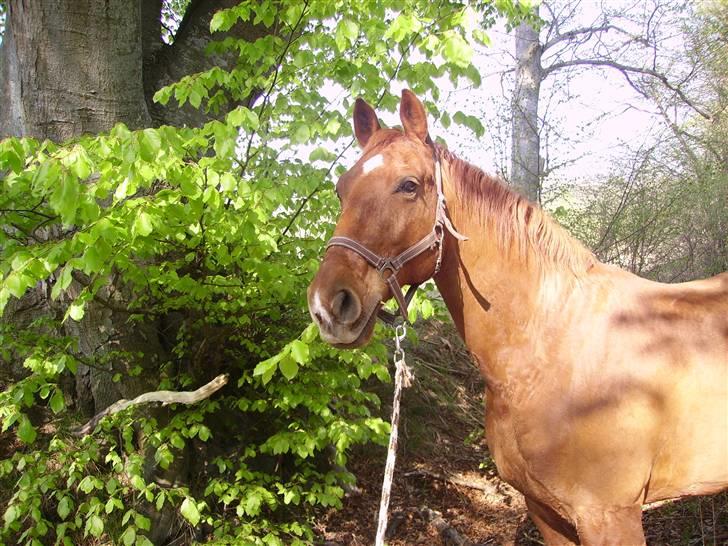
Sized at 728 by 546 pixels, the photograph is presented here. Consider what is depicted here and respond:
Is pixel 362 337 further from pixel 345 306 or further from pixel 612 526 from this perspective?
pixel 612 526

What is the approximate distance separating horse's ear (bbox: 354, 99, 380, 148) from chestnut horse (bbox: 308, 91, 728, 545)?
234 millimetres

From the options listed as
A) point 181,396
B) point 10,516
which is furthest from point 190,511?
point 10,516

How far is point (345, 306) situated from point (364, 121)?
106 centimetres

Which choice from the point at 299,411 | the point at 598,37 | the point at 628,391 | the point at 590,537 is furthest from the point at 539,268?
the point at 598,37

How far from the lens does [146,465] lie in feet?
12.8

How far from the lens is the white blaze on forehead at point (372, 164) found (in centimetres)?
212

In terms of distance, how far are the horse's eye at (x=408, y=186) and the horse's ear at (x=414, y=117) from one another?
0.94 feet

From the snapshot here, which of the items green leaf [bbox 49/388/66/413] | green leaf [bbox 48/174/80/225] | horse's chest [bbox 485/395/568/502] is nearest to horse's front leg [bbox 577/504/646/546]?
horse's chest [bbox 485/395/568/502]

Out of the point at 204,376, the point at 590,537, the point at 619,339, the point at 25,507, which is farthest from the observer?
the point at 204,376

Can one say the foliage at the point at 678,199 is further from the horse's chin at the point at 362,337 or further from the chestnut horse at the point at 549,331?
the horse's chin at the point at 362,337

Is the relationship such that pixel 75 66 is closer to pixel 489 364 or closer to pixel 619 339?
pixel 489 364

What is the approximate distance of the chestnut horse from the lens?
2.04m

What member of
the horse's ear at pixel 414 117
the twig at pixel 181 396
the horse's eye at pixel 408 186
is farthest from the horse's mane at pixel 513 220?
the twig at pixel 181 396

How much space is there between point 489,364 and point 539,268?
50 centimetres
